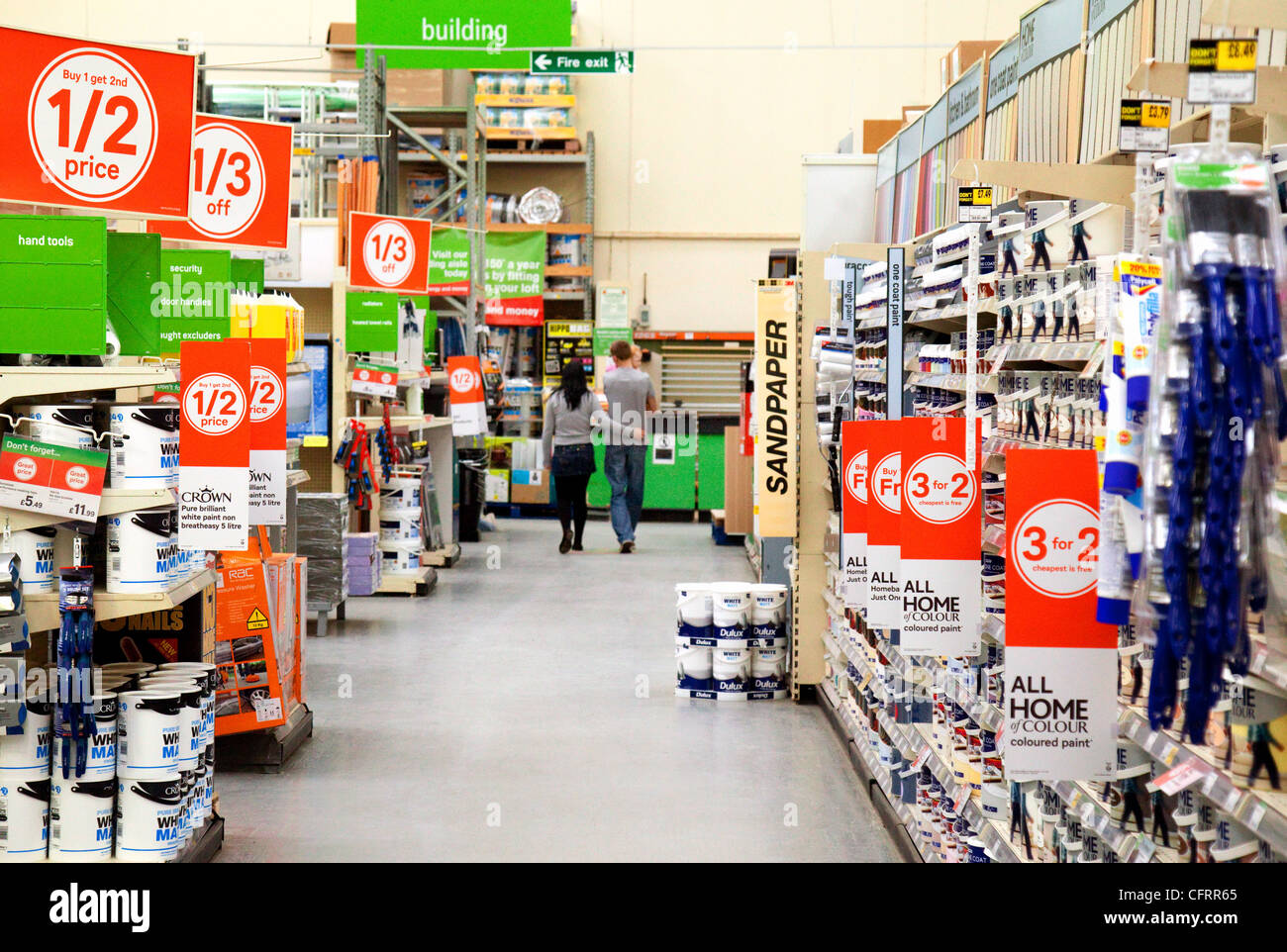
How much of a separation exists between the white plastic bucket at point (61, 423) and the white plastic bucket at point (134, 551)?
0.21 meters

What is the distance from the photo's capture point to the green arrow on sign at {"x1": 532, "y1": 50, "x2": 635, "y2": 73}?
939 cm

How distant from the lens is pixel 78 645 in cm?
338

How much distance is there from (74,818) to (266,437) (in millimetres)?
1566

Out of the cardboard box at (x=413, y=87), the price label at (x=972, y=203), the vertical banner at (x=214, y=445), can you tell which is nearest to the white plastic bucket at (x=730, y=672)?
the vertical banner at (x=214, y=445)

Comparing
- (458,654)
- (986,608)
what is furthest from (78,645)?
(458,654)

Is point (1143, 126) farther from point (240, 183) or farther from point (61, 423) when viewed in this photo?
point (240, 183)

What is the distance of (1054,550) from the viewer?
2.23 meters

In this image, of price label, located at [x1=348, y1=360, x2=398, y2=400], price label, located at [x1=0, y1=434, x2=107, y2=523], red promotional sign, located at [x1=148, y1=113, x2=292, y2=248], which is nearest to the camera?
price label, located at [x1=0, y1=434, x2=107, y2=523]

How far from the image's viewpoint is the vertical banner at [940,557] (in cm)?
283

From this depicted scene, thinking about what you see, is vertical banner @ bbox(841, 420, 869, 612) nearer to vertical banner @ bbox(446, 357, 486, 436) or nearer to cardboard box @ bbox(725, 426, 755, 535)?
vertical banner @ bbox(446, 357, 486, 436)

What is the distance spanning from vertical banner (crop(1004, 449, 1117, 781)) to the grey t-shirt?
9.08 metres

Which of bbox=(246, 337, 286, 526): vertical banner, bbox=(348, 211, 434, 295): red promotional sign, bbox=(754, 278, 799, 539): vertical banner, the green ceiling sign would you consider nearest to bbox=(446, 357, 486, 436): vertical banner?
bbox=(348, 211, 434, 295): red promotional sign

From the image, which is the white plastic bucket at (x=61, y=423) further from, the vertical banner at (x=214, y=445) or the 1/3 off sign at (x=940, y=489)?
the 1/3 off sign at (x=940, y=489)
